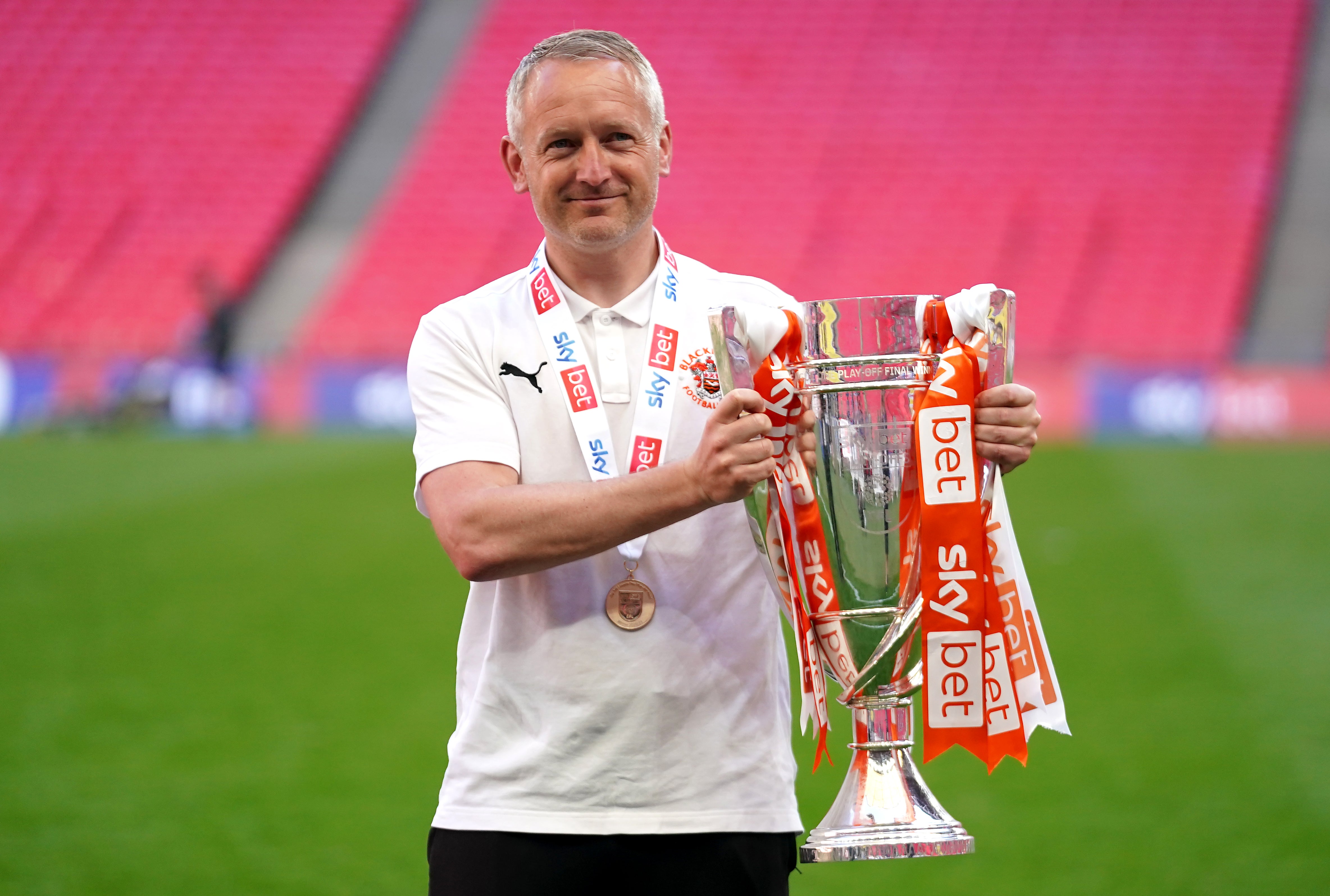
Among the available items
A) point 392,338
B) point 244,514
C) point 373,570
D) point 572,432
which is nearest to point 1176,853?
point 572,432

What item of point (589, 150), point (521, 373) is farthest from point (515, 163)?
point (521, 373)

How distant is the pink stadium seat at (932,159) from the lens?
1667cm

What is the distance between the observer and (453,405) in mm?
1857

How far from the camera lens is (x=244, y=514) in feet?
32.1

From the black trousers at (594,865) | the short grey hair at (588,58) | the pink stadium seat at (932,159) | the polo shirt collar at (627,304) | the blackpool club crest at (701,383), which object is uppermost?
the pink stadium seat at (932,159)

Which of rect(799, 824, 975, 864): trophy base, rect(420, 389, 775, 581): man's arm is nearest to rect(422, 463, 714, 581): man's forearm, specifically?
rect(420, 389, 775, 581): man's arm

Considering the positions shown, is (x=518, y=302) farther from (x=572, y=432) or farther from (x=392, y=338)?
(x=392, y=338)

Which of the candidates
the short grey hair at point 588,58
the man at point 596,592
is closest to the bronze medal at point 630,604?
the man at point 596,592

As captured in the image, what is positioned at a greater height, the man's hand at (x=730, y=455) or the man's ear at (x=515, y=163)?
the man's ear at (x=515, y=163)

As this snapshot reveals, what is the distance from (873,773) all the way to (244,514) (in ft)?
27.9

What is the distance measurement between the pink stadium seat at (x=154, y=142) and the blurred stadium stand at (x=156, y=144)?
2cm

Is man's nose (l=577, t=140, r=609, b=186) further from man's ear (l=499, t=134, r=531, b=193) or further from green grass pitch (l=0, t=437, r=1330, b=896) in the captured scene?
green grass pitch (l=0, t=437, r=1330, b=896)

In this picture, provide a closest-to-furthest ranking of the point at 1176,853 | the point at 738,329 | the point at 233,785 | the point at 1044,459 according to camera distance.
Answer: the point at 738,329 → the point at 1176,853 → the point at 233,785 → the point at 1044,459

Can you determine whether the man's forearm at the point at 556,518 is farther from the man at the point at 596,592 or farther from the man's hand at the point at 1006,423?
the man's hand at the point at 1006,423
